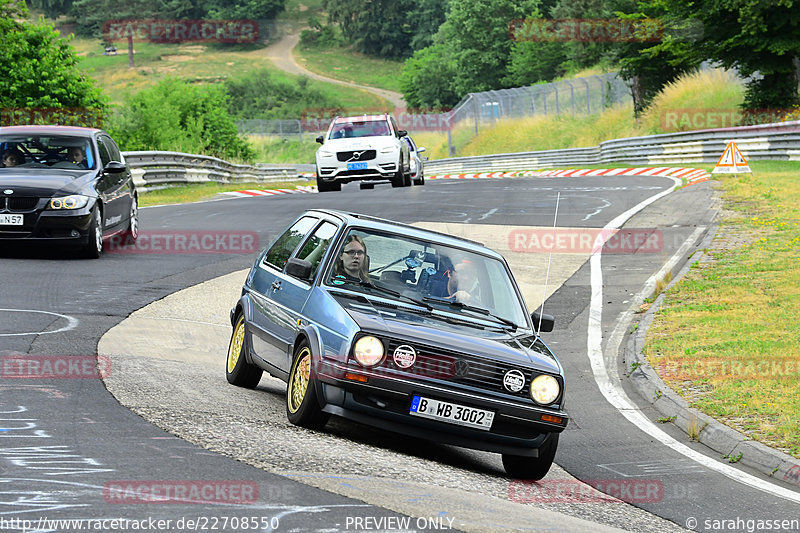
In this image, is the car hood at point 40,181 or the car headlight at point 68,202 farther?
the car headlight at point 68,202

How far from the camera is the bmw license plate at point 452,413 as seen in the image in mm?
7051

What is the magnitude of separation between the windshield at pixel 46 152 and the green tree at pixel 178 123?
22798mm

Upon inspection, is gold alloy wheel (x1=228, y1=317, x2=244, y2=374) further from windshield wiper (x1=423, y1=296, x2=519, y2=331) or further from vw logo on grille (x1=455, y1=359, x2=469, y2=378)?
vw logo on grille (x1=455, y1=359, x2=469, y2=378)

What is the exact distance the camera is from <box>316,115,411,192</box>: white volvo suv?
91.6 feet

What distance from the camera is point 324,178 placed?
28.6 metres

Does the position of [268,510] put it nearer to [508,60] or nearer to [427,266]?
[427,266]

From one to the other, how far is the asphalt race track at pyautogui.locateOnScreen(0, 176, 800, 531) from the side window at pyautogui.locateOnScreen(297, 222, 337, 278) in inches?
44.8

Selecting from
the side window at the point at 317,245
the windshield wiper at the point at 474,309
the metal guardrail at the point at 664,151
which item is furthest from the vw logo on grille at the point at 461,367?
the metal guardrail at the point at 664,151

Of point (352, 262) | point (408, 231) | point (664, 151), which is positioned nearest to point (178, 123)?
point (664, 151)

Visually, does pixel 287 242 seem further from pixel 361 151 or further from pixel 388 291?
pixel 361 151

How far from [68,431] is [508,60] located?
97105 mm

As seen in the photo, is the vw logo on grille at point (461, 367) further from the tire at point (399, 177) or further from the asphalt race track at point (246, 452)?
the tire at point (399, 177)

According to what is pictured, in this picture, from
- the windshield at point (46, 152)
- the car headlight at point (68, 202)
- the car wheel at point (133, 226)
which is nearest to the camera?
the car headlight at point (68, 202)

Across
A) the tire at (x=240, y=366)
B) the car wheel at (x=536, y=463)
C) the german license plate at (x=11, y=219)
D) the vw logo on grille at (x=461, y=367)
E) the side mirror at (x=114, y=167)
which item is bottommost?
the car wheel at (x=536, y=463)
